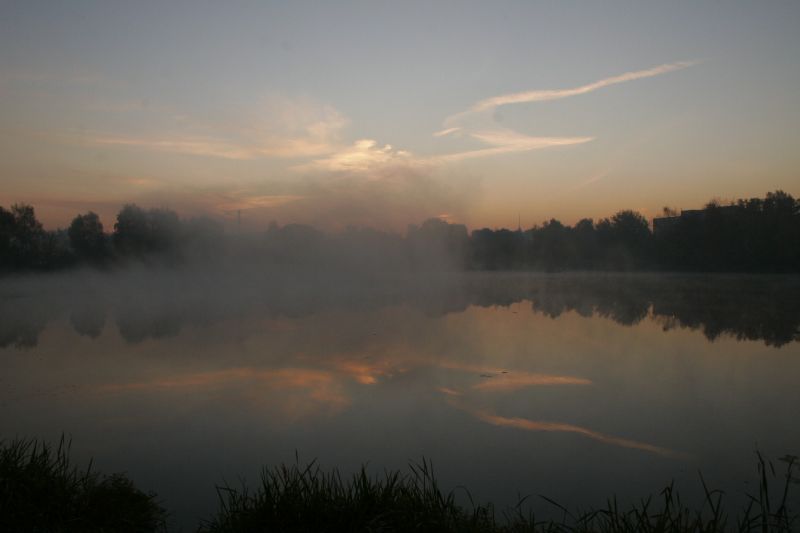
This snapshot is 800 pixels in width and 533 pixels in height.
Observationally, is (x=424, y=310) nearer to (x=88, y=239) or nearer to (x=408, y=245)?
(x=88, y=239)

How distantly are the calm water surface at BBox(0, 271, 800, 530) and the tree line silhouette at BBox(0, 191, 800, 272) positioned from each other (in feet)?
105

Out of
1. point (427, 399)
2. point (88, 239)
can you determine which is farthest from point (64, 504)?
point (88, 239)

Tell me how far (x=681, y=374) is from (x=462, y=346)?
495cm

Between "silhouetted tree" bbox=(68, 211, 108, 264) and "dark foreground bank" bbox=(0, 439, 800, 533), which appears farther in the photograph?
"silhouetted tree" bbox=(68, 211, 108, 264)

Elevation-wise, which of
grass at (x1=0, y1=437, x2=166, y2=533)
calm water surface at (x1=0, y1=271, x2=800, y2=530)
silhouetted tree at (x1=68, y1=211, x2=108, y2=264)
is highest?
silhouetted tree at (x1=68, y1=211, x2=108, y2=264)

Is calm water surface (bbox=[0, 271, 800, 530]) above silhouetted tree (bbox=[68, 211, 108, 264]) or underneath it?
underneath

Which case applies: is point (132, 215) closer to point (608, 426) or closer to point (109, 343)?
point (109, 343)

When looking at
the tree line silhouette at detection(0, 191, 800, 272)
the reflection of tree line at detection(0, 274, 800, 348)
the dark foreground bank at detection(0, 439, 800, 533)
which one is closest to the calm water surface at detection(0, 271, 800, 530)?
the reflection of tree line at detection(0, 274, 800, 348)

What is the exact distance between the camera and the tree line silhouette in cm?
4514

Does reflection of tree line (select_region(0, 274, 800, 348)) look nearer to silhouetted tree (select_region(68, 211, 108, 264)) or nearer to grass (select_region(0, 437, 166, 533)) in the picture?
grass (select_region(0, 437, 166, 533))

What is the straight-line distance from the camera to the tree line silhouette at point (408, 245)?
4514 cm

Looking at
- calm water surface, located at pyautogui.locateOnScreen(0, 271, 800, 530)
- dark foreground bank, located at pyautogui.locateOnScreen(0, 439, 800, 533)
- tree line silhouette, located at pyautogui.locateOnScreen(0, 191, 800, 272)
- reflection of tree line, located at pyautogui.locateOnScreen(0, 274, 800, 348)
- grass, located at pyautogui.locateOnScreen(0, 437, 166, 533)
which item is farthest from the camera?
tree line silhouette, located at pyautogui.locateOnScreen(0, 191, 800, 272)

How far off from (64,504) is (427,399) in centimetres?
534

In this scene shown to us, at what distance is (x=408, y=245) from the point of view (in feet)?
238
